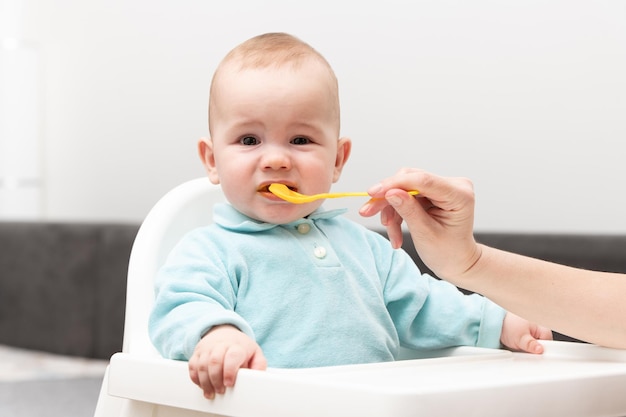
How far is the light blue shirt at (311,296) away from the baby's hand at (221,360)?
0.13ft

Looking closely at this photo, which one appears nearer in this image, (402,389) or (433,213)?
(402,389)

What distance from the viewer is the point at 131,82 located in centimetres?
262

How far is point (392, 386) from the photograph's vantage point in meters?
0.59

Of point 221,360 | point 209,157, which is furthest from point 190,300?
point 209,157

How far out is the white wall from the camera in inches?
68.3

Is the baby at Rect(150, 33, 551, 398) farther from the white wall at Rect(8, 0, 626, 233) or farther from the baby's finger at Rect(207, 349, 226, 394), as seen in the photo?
the white wall at Rect(8, 0, 626, 233)

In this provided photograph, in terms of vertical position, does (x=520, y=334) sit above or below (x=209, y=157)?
below

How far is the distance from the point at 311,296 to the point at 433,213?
17 cm

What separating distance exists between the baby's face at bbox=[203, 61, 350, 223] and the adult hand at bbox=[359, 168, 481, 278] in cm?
14

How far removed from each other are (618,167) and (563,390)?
1108 millimetres

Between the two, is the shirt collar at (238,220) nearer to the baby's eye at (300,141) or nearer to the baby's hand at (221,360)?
the baby's eye at (300,141)

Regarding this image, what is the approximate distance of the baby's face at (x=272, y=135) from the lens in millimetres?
856

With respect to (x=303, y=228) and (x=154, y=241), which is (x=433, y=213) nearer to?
(x=303, y=228)

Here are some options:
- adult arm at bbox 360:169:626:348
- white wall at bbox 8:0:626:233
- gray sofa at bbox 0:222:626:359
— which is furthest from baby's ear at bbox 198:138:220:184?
gray sofa at bbox 0:222:626:359
